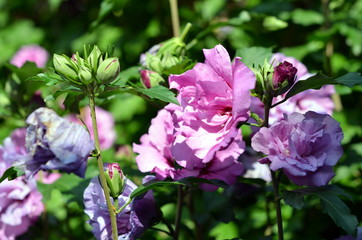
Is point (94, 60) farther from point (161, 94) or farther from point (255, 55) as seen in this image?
point (255, 55)

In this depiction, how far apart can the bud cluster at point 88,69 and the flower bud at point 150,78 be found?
0.71 ft

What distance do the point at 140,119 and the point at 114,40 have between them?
0.39 metres

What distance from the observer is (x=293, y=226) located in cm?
169

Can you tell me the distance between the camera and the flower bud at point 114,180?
95 cm

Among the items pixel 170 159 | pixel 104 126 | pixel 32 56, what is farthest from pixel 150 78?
pixel 104 126

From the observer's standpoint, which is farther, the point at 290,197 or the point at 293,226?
the point at 293,226

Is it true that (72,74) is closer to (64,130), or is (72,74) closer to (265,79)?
(64,130)

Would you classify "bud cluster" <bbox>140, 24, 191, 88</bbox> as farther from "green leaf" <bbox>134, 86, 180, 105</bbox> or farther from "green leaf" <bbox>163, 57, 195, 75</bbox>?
"green leaf" <bbox>134, 86, 180, 105</bbox>

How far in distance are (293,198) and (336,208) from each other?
0.24 ft

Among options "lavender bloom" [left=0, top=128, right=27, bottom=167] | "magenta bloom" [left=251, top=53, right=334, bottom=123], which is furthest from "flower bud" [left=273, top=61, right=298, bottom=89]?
"lavender bloom" [left=0, top=128, right=27, bottom=167]

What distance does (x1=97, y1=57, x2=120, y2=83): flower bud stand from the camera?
0.93 m

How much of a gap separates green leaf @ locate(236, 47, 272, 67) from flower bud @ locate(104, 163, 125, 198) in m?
0.37

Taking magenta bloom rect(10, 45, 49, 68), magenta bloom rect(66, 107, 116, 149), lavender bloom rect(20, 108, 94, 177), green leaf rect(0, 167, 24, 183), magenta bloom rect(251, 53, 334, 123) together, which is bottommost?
magenta bloom rect(66, 107, 116, 149)

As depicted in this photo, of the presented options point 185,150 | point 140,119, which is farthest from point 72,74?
point 140,119
